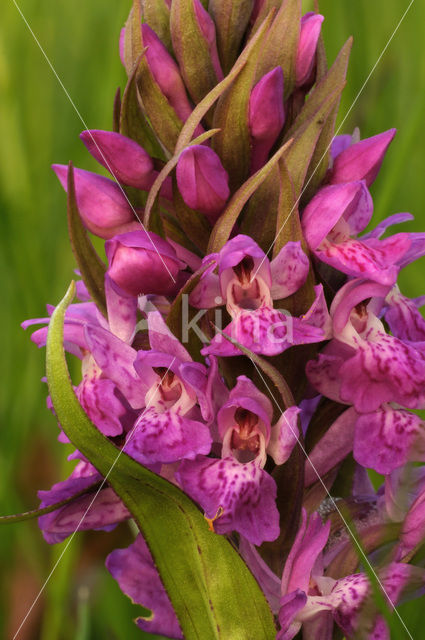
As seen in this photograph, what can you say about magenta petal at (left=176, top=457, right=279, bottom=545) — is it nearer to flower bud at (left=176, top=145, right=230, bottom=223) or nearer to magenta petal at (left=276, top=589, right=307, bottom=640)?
magenta petal at (left=276, top=589, right=307, bottom=640)

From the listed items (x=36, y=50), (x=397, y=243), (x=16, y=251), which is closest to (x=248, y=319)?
(x=397, y=243)

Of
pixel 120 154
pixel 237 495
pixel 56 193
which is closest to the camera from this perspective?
pixel 237 495

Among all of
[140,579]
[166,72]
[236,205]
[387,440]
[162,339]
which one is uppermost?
[166,72]

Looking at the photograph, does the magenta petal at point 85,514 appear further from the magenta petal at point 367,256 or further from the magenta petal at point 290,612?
the magenta petal at point 367,256

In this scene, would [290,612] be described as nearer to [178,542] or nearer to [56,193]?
[178,542]

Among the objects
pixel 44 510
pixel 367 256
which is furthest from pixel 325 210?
pixel 44 510

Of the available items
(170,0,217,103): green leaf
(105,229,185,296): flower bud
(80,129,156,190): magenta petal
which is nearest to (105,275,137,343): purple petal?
(105,229,185,296): flower bud
